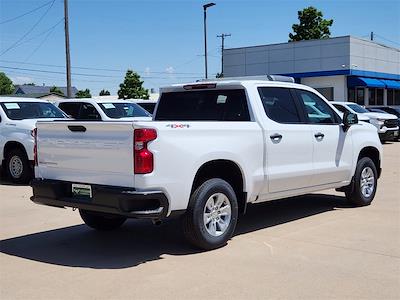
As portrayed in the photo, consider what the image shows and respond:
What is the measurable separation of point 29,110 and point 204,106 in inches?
261

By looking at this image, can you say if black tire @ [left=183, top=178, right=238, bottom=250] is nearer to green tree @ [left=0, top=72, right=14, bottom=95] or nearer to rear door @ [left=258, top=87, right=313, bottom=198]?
rear door @ [left=258, top=87, right=313, bottom=198]

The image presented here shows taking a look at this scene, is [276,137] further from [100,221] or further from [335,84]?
[335,84]

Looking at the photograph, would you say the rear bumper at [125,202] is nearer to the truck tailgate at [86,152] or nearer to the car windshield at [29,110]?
the truck tailgate at [86,152]

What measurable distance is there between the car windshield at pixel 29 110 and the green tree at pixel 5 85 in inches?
3870

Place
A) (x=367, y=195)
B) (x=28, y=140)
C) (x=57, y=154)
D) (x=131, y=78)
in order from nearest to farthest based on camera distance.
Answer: (x=57, y=154), (x=367, y=195), (x=28, y=140), (x=131, y=78)

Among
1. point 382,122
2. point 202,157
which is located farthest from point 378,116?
point 202,157

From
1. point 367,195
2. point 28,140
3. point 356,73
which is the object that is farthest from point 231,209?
point 356,73

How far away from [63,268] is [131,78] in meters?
62.3

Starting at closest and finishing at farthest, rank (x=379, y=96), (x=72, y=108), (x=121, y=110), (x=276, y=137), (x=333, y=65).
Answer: (x=276, y=137) < (x=121, y=110) < (x=72, y=108) < (x=333, y=65) < (x=379, y=96)

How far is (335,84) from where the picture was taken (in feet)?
123

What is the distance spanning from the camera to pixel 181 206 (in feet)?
19.0

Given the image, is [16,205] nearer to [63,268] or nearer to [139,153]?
[63,268]

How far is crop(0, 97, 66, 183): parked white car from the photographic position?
11.6 m

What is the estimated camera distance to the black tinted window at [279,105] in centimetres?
711
